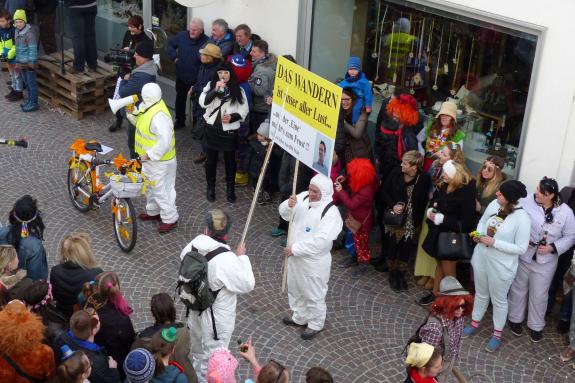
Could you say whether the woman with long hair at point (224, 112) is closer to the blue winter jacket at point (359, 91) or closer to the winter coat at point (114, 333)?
the blue winter jacket at point (359, 91)

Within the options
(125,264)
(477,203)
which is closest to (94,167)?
(125,264)

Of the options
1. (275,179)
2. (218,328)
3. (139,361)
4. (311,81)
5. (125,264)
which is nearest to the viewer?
(139,361)

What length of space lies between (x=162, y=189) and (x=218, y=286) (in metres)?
3.20

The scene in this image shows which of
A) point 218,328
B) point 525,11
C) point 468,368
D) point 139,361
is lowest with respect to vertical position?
point 468,368

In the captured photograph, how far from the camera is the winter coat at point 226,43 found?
36.6ft

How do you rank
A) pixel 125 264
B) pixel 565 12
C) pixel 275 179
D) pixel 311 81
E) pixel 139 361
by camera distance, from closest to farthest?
pixel 139 361
pixel 311 81
pixel 565 12
pixel 125 264
pixel 275 179

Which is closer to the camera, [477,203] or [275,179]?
[477,203]

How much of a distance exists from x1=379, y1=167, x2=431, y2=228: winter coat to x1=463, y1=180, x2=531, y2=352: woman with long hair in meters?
0.81

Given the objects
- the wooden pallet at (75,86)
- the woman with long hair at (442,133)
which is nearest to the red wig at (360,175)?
the woman with long hair at (442,133)

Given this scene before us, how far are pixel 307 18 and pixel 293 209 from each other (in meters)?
3.96

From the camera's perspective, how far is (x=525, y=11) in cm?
827

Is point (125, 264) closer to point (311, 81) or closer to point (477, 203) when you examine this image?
point (311, 81)

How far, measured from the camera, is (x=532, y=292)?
7.78m

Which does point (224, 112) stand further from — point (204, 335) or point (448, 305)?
point (448, 305)
